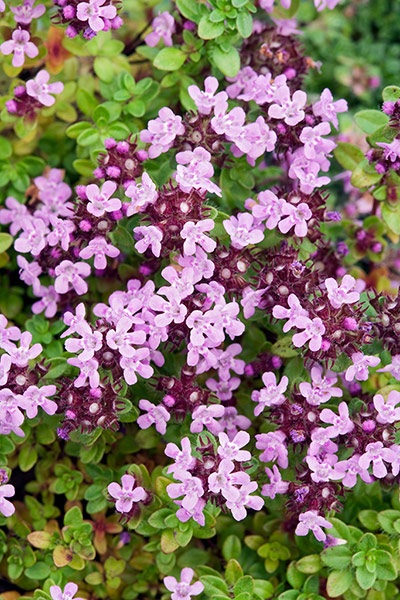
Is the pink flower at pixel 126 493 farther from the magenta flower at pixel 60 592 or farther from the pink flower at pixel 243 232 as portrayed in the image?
the pink flower at pixel 243 232

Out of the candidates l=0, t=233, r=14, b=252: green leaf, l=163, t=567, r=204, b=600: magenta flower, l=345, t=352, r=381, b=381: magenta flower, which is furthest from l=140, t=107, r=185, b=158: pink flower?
l=163, t=567, r=204, b=600: magenta flower

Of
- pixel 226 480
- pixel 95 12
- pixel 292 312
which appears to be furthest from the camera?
pixel 95 12

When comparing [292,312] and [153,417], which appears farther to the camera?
[153,417]

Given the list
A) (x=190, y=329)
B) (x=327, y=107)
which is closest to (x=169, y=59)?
(x=327, y=107)

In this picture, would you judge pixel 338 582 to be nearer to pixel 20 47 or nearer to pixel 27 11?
pixel 20 47

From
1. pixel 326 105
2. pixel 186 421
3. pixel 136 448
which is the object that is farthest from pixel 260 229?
pixel 136 448
